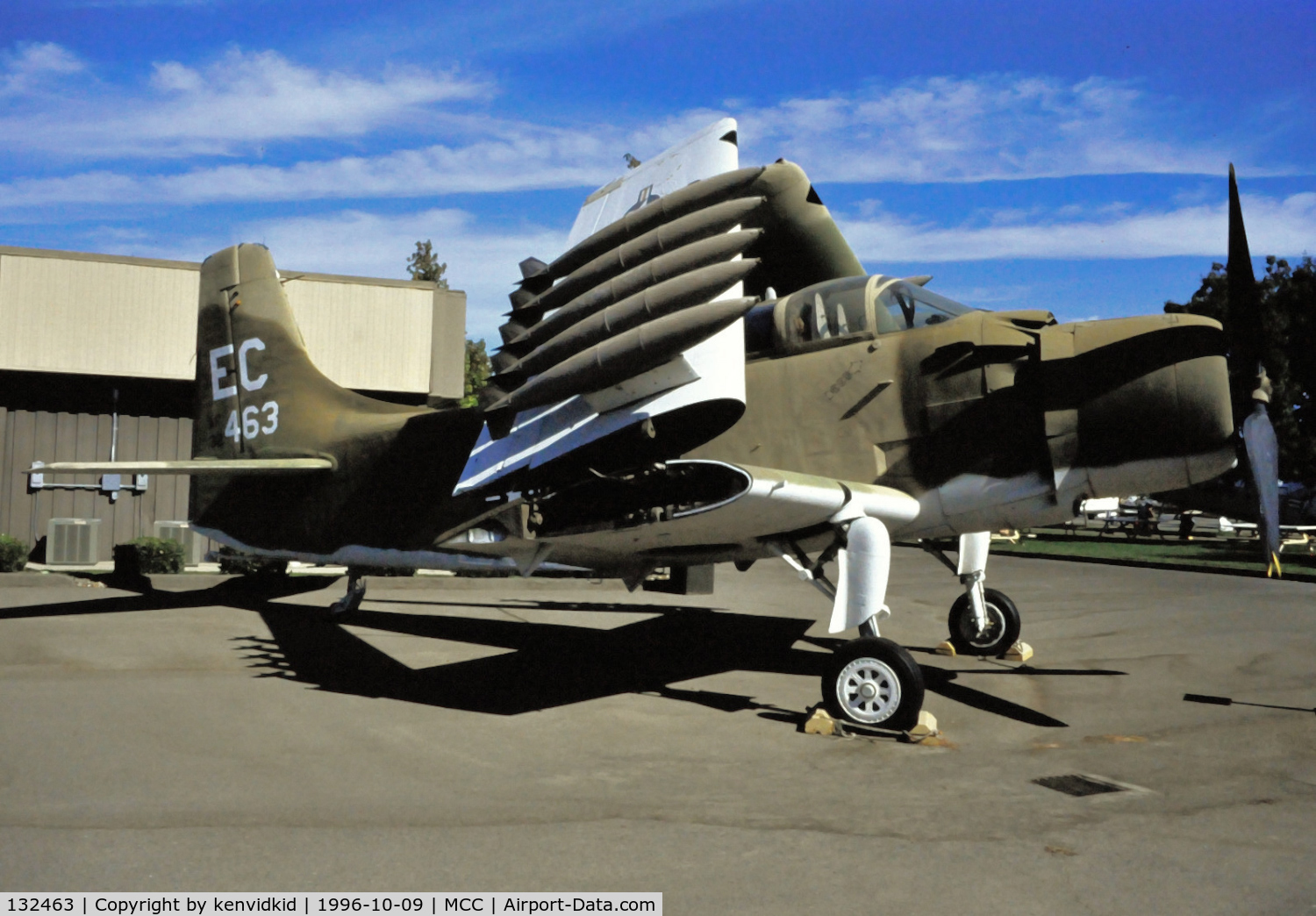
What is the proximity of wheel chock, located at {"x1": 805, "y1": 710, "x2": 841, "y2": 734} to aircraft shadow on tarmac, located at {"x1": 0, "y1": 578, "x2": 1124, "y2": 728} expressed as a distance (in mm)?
275

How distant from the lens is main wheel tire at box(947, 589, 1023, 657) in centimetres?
1066

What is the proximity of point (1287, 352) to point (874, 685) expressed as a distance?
2020cm

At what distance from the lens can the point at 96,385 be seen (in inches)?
896

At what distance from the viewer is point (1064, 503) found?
312 inches

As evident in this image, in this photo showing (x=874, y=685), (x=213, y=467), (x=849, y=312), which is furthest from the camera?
(x=213, y=467)

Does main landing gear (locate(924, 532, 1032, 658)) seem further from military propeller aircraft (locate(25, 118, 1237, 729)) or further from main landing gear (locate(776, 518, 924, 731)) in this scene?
main landing gear (locate(776, 518, 924, 731))

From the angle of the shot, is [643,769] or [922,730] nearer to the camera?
[643,769]

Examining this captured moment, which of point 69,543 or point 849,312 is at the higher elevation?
point 849,312

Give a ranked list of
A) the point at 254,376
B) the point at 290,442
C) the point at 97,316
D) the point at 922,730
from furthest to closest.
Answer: the point at 97,316 → the point at 254,376 → the point at 290,442 → the point at 922,730
